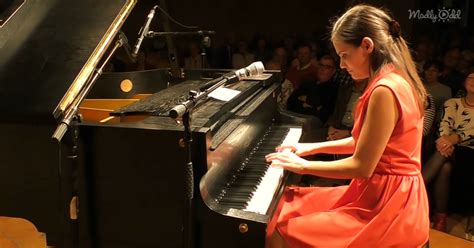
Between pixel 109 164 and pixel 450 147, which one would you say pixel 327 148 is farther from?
pixel 450 147

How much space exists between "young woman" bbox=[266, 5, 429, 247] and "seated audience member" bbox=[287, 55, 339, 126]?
243 cm

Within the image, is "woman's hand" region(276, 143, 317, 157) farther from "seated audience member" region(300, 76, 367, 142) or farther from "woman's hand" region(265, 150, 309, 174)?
"seated audience member" region(300, 76, 367, 142)

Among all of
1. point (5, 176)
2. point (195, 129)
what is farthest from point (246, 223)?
point (5, 176)

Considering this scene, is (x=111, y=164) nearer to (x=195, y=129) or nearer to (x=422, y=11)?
(x=195, y=129)

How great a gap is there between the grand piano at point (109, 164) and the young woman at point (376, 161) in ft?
0.59

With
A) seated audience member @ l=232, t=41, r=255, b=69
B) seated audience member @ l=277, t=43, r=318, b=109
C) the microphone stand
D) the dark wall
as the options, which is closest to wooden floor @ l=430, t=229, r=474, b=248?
seated audience member @ l=277, t=43, r=318, b=109

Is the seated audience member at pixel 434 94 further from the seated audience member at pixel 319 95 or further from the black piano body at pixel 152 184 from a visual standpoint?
the black piano body at pixel 152 184

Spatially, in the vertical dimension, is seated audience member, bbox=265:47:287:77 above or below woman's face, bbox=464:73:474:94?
below

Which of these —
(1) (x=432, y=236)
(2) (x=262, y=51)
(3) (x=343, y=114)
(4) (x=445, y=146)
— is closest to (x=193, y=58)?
(2) (x=262, y=51)

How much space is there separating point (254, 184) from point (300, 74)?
115 inches

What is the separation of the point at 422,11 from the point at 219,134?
5061 millimetres

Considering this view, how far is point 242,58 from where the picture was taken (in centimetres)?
609

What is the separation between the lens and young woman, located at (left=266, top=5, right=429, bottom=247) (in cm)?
162

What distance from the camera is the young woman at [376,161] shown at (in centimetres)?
162
